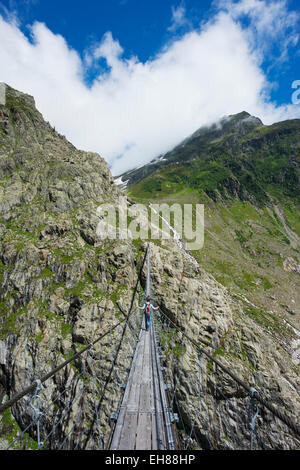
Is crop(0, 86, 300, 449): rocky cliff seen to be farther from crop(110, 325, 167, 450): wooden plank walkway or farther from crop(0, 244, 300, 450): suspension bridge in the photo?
crop(110, 325, 167, 450): wooden plank walkway

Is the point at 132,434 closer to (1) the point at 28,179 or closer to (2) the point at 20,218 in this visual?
(2) the point at 20,218

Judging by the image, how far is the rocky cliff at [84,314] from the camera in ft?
63.0

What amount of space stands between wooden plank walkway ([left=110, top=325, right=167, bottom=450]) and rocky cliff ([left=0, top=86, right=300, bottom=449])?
10.6 meters

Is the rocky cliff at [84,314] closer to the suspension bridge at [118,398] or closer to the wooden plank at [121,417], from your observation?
the suspension bridge at [118,398]

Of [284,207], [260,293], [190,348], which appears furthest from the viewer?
[284,207]

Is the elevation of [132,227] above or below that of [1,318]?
above

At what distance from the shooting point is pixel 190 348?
22328 millimetres

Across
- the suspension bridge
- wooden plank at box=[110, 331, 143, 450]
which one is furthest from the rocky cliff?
wooden plank at box=[110, 331, 143, 450]

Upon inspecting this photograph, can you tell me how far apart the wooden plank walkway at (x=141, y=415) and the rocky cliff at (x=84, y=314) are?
1056cm

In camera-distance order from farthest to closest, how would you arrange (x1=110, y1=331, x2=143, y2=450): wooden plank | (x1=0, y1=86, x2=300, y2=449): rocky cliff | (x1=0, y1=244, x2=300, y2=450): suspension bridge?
(x1=0, y1=86, x2=300, y2=449): rocky cliff
(x1=0, y1=244, x2=300, y2=450): suspension bridge
(x1=110, y1=331, x2=143, y2=450): wooden plank

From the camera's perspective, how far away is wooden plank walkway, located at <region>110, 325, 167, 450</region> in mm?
4355

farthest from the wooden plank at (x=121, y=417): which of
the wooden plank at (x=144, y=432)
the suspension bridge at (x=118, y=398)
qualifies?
the suspension bridge at (x=118, y=398)
